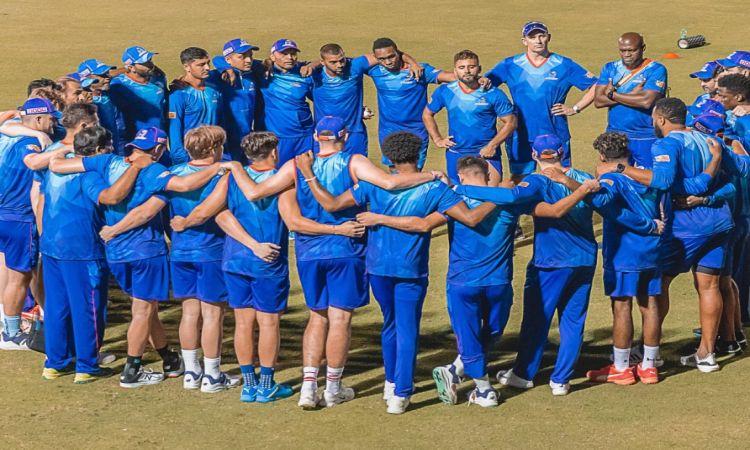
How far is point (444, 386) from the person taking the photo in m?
9.35

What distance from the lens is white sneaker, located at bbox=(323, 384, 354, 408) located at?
30.9ft

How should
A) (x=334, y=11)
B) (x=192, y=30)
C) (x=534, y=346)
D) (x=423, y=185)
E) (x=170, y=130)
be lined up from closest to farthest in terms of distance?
(x=423, y=185), (x=534, y=346), (x=170, y=130), (x=192, y=30), (x=334, y=11)

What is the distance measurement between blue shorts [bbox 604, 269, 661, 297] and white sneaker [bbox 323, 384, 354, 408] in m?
2.18

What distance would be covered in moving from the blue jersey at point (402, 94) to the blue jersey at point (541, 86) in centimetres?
103

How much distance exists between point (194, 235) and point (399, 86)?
16.7ft

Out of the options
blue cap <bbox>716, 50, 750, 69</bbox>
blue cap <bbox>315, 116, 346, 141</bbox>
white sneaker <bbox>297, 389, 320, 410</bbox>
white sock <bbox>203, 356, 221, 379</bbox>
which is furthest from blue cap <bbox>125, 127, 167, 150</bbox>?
blue cap <bbox>716, 50, 750, 69</bbox>

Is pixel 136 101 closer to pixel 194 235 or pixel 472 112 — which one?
pixel 472 112

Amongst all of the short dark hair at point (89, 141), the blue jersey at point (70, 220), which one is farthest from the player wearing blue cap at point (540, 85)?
the blue jersey at point (70, 220)

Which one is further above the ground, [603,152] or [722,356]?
[603,152]

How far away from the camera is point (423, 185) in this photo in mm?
8984

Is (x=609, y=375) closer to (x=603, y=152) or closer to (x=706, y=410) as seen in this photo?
(x=706, y=410)

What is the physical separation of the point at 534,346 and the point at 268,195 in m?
2.40

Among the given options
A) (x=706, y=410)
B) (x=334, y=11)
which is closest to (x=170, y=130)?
(x=706, y=410)

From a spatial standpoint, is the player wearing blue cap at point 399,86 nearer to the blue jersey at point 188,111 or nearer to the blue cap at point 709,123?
the blue jersey at point 188,111
